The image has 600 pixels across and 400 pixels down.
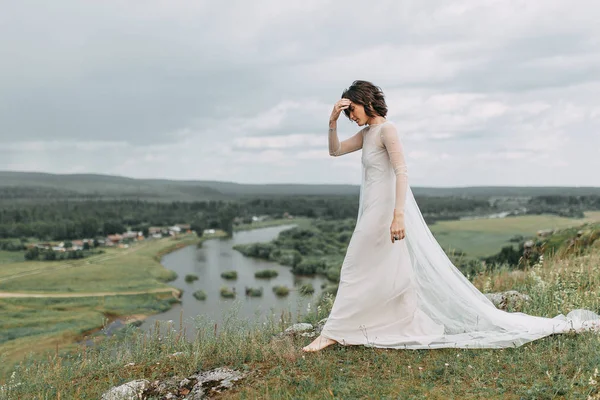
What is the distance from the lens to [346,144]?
17.0 feet

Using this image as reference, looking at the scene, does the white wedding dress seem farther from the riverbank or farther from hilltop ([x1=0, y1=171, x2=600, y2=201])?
hilltop ([x1=0, y1=171, x2=600, y2=201])

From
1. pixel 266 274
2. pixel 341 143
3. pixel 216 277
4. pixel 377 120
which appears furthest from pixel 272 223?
pixel 377 120

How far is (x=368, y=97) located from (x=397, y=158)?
2.26 ft

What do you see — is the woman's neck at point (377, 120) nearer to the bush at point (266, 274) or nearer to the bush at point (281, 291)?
the bush at point (281, 291)

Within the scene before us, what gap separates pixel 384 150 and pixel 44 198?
13333 cm

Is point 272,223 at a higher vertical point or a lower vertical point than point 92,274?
higher

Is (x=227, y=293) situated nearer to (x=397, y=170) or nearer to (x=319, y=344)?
(x=319, y=344)

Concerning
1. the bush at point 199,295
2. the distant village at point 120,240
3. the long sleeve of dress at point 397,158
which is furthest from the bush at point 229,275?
the long sleeve of dress at point 397,158

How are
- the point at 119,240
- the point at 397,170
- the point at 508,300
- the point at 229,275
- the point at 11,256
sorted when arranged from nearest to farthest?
the point at 397,170
the point at 508,300
the point at 229,275
the point at 11,256
the point at 119,240

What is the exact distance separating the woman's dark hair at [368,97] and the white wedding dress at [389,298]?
0.17 m

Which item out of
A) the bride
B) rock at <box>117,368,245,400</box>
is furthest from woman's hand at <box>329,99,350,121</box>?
rock at <box>117,368,245,400</box>

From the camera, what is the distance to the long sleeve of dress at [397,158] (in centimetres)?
454

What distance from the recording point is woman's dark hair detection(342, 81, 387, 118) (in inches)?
189

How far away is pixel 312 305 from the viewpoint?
7988 mm
